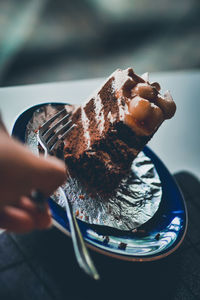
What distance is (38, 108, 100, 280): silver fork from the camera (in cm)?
59

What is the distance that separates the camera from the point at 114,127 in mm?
928

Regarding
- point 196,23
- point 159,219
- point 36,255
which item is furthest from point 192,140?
point 196,23

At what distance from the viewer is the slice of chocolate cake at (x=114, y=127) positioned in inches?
35.3

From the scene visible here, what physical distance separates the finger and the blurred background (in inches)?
71.6

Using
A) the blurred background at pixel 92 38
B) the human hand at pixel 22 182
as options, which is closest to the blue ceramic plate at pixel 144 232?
the human hand at pixel 22 182

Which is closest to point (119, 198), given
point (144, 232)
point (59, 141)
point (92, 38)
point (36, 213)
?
point (144, 232)

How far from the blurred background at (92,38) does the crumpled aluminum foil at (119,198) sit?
1446 mm

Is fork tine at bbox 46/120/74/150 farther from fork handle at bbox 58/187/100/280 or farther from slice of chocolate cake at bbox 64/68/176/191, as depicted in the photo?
fork handle at bbox 58/187/100/280

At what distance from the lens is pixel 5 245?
77cm

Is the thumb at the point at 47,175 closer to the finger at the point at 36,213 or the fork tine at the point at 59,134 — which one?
the finger at the point at 36,213

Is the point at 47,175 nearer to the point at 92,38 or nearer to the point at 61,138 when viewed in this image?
the point at 61,138

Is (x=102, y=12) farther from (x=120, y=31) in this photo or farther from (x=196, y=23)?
(x=196, y=23)

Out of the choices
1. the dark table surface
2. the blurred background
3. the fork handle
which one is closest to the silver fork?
the fork handle

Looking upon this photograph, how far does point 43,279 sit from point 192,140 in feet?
3.35
